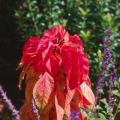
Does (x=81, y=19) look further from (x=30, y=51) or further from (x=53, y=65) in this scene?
(x=53, y=65)

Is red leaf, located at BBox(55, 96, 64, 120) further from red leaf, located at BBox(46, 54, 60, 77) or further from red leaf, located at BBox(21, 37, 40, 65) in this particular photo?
red leaf, located at BBox(21, 37, 40, 65)

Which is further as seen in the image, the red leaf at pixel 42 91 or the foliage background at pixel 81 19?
the foliage background at pixel 81 19

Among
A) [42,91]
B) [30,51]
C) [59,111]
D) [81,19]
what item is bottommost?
[81,19]

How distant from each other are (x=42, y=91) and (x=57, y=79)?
4.5 inches

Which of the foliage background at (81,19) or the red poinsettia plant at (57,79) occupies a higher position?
the red poinsettia plant at (57,79)

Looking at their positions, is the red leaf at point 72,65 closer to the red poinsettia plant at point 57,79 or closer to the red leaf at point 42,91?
the red poinsettia plant at point 57,79

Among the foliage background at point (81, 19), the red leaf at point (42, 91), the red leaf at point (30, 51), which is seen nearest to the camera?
the red leaf at point (42, 91)

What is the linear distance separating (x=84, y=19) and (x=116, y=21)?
0.36 meters

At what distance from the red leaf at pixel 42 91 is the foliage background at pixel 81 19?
3.05 meters

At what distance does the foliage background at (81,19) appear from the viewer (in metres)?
6.07

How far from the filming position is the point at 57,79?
2.91 m

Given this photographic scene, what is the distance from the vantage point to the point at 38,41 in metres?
3.03

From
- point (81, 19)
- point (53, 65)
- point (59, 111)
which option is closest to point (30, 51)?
point (53, 65)

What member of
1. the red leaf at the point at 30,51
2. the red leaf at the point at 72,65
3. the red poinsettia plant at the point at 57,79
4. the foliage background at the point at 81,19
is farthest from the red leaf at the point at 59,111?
the foliage background at the point at 81,19
